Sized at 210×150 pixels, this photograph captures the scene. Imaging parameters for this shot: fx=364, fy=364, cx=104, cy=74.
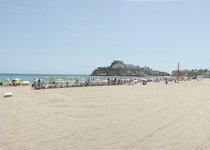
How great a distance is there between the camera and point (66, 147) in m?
7.83

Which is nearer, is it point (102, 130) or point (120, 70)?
point (102, 130)

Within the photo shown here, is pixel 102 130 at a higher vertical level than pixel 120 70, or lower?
lower

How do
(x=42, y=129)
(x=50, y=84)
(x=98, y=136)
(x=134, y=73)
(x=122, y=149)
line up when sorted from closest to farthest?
(x=122, y=149), (x=98, y=136), (x=42, y=129), (x=50, y=84), (x=134, y=73)

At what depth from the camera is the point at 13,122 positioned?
1114 centimetres

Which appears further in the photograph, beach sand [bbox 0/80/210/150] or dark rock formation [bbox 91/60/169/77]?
dark rock formation [bbox 91/60/169/77]

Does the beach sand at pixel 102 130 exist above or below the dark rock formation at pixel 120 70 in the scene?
below

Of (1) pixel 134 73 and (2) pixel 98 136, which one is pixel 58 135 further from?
(1) pixel 134 73

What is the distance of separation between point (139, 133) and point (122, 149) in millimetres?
1917

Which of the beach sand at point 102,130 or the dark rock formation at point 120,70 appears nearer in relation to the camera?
the beach sand at point 102,130

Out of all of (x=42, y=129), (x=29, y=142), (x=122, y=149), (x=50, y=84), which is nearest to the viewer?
(x=122, y=149)

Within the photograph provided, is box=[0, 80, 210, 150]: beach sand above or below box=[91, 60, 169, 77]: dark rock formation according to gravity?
below

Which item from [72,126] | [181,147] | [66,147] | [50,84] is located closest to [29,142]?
[66,147]

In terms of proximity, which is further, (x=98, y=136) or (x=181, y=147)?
(x=98, y=136)

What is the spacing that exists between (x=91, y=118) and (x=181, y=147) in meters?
4.75
